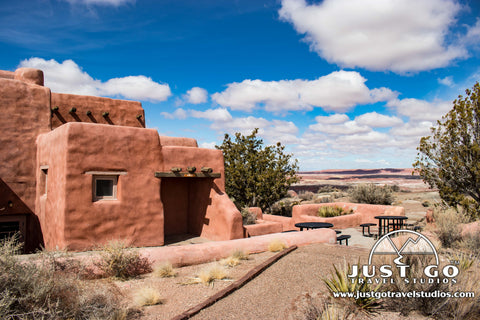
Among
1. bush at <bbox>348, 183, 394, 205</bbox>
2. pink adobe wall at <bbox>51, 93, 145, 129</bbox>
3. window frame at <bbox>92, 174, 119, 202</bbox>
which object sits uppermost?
pink adobe wall at <bbox>51, 93, 145, 129</bbox>

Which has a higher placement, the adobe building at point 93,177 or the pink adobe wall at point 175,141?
the pink adobe wall at point 175,141

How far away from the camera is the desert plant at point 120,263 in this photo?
729cm

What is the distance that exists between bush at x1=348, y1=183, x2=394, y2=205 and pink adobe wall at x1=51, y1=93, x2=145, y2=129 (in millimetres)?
14681

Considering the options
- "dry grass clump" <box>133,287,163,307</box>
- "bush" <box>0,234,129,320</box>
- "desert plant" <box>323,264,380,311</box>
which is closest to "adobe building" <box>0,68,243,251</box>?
"dry grass clump" <box>133,287,163,307</box>

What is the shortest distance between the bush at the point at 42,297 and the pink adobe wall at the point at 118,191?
3.72 meters

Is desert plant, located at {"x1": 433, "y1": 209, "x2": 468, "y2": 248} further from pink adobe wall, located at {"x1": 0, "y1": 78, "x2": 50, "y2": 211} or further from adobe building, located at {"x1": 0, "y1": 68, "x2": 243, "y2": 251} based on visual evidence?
pink adobe wall, located at {"x1": 0, "y1": 78, "x2": 50, "y2": 211}

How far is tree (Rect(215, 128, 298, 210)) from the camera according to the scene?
2153 centimetres

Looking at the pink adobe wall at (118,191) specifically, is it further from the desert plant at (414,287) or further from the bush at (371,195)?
the bush at (371,195)

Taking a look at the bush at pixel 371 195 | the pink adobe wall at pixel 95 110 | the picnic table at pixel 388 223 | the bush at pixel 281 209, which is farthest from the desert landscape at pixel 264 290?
the bush at pixel 281 209

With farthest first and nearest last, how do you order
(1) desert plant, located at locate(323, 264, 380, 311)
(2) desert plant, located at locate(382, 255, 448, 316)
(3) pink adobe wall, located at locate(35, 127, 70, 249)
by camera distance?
1. (3) pink adobe wall, located at locate(35, 127, 70, 249)
2. (1) desert plant, located at locate(323, 264, 380, 311)
3. (2) desert plant, located at locate(382, 255, 448, 316)

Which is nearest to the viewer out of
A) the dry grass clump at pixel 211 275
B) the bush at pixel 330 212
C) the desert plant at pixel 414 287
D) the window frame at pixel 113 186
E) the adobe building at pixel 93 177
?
the desert plant at pixel 414 287

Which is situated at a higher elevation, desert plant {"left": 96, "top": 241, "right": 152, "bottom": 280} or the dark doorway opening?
the dark doorway opening

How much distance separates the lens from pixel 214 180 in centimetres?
1140

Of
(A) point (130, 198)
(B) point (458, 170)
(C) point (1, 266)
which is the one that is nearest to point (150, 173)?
(A) point (130, 198)
